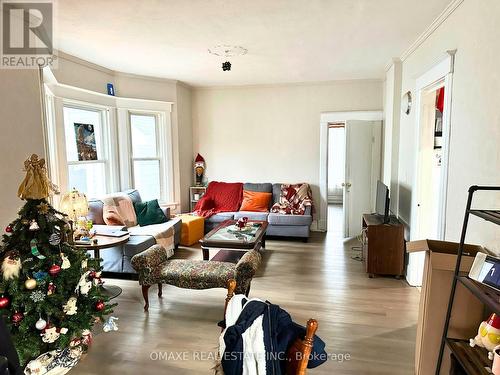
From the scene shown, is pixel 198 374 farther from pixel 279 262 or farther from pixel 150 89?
pixel 150 89

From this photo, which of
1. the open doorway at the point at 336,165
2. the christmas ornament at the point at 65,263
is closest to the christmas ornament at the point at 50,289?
the christmas ornament at the point at 65,263

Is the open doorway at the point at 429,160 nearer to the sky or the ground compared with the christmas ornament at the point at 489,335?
nearer to the sky

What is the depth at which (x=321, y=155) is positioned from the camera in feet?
19.2

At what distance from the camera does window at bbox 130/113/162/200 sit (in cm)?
532

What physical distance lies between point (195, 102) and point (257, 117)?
4.07ft

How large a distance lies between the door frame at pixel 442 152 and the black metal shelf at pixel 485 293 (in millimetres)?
1173

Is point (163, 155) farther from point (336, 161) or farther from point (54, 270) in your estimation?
point (336, 161)

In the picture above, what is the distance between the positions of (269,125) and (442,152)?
3.61 m

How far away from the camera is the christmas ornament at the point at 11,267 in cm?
180

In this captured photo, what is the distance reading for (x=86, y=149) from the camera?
14.9 ft

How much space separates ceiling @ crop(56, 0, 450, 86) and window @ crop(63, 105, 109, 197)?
2.46ft

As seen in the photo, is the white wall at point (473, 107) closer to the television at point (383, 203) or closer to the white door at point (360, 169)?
the television at point (383, 203)

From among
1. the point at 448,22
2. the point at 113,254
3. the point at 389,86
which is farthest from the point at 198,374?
the point at 389,86

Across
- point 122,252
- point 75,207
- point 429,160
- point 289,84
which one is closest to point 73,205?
point 75,207
